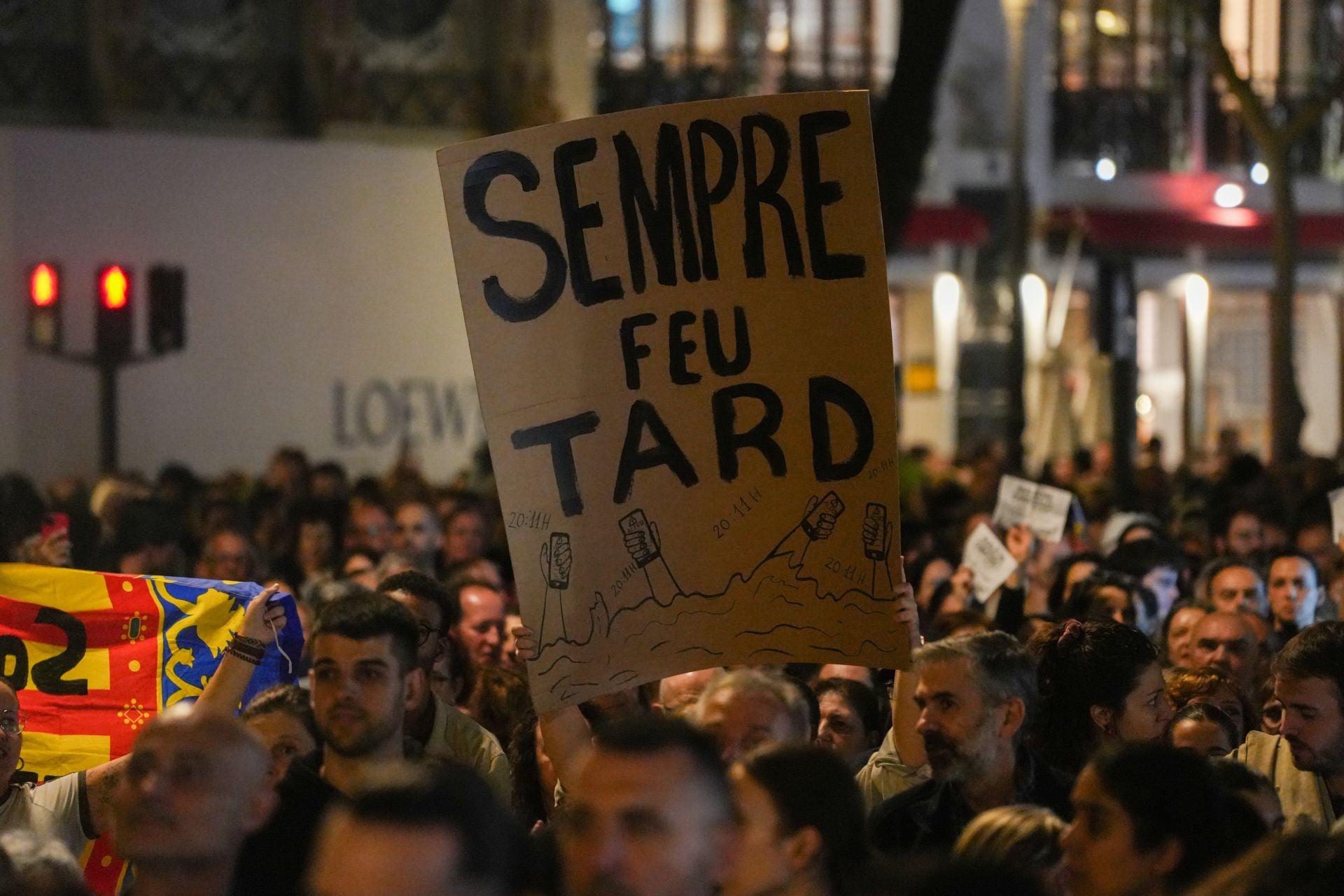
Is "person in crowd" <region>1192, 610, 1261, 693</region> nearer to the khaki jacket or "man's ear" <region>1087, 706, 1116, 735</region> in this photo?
the khaki jacket

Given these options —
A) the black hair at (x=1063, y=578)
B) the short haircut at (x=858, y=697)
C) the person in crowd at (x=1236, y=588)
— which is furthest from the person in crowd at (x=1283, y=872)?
the black hair at (x=1063, y=578)

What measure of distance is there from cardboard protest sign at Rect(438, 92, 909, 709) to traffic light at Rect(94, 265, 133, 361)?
499 inches

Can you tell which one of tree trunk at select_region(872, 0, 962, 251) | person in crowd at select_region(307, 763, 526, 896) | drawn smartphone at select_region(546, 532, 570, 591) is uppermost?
tree trunk at select_region(872, 0, 962, 251)

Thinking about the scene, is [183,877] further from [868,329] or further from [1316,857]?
[868,329]

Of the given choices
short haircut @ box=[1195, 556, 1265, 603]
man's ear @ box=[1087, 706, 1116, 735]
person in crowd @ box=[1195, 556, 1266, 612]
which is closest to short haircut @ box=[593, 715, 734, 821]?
man's ear @ box=[1087, 706, 1116, 735]

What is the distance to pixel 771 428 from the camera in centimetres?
618

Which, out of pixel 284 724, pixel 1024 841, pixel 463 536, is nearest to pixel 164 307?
pixel 463 536

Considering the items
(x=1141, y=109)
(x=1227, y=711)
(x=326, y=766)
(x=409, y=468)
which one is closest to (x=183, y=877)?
(x=326, y=766)

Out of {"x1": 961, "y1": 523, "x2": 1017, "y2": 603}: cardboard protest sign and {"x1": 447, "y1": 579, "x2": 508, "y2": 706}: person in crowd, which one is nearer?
{"x1": 447, "y1": 579, "x2": 508, "y2": 706}: person in crowd

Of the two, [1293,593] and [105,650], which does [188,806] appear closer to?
[105,650]

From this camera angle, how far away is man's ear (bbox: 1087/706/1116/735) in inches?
251

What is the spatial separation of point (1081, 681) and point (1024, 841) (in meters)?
1.85

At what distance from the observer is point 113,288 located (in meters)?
18.5

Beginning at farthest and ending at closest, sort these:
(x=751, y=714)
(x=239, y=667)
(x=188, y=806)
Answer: (x=239, y=667)
(x=751, y=714)
(x=188, y=806)
